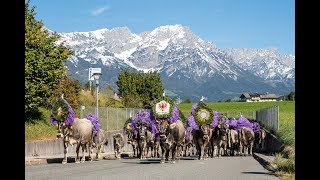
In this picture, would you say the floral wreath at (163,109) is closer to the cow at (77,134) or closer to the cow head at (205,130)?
the cow at (77,134)

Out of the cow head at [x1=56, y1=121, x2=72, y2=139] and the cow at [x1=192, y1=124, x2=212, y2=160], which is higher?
the cow head at [x1=56, y1=121, x2=72, y2=139]

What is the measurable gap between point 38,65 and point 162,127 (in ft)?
62.2

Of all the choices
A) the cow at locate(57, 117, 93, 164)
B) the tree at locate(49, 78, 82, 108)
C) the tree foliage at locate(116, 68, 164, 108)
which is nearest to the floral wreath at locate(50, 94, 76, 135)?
the cow at locate(57, 117, 93, 164)

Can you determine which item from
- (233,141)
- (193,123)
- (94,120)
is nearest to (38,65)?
(94,120)

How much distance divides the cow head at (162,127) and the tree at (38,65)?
1657cm

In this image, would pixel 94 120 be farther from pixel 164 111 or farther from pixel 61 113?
pixel 164 111

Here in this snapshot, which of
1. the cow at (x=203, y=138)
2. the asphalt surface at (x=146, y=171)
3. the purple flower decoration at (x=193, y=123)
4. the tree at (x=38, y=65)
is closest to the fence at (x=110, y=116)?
the tree at (x=38, y=65)

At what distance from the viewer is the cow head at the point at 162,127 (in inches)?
937

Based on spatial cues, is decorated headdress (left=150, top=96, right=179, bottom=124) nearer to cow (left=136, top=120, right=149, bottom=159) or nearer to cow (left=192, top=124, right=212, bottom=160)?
cow (left=136, top=120, right=149, bottom=159)

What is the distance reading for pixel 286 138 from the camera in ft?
99.6

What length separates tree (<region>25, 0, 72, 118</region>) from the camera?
39231mm

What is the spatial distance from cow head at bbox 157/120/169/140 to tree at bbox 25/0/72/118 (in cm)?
1657
